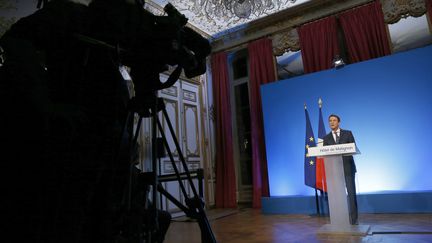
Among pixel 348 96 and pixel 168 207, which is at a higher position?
pixel 348 96

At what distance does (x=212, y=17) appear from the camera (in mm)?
5316

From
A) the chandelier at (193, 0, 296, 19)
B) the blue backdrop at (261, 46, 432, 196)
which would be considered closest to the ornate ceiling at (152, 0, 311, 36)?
the chandelier at (193, 0, 296, 19)

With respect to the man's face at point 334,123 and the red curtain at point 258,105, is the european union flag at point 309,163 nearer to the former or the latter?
the man's face at point 334,123

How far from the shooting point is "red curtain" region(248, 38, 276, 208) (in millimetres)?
5219

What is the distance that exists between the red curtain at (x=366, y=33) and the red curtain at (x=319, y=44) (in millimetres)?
202

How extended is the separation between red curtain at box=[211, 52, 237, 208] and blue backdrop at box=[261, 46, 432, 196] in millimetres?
1022

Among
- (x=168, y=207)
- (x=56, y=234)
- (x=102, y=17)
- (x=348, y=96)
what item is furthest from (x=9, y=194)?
(x=348, y=96)

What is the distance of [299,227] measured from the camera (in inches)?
124

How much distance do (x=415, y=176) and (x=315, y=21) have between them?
9.15 ft

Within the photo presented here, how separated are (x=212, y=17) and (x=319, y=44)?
188 cm

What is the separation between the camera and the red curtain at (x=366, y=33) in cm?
438

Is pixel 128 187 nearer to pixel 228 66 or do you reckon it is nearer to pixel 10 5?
pixel 10 5

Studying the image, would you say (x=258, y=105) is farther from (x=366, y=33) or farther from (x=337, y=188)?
(x=337, y=188)

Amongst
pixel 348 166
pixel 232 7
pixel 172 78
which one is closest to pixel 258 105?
pixel 232 7
